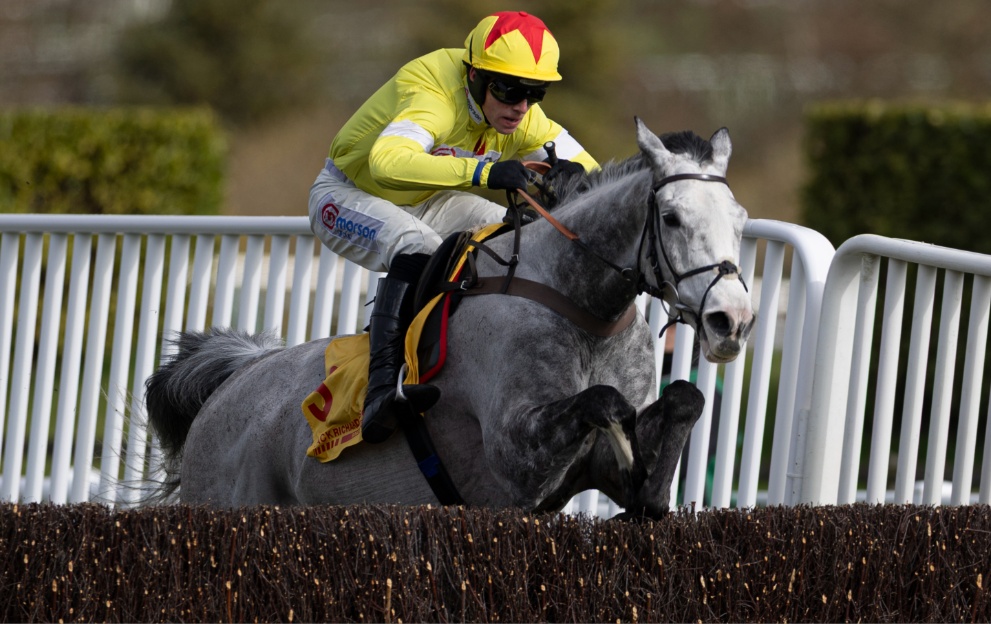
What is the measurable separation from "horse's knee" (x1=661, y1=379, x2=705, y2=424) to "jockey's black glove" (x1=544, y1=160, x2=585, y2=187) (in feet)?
2.88

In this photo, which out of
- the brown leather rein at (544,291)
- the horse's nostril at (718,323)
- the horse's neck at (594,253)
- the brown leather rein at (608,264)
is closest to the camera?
the horse's nostril at (718,323)

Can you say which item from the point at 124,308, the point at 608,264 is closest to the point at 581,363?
the point at 608,264

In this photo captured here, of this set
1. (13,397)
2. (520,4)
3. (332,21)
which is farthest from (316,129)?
(13,397)

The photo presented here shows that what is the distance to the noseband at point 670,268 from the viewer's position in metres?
3.41

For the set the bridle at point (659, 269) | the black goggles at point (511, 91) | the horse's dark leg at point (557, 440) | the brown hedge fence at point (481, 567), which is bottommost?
the brown hedge fence at point (481, 567)

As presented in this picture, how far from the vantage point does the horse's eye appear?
141 inches

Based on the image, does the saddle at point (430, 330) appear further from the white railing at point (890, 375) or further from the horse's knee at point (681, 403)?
the white railing at point (890, 375)

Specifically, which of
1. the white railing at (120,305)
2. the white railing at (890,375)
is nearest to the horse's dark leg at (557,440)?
the white railing at (890,375)

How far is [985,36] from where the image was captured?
31312 millimetres

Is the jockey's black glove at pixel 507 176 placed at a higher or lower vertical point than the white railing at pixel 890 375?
higher

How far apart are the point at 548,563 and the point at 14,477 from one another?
4.03m

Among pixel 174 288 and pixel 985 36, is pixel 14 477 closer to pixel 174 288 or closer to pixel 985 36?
pixel 174 288

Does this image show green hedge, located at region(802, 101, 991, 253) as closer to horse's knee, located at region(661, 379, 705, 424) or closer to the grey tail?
the grey tail

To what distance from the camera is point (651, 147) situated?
147 inches
